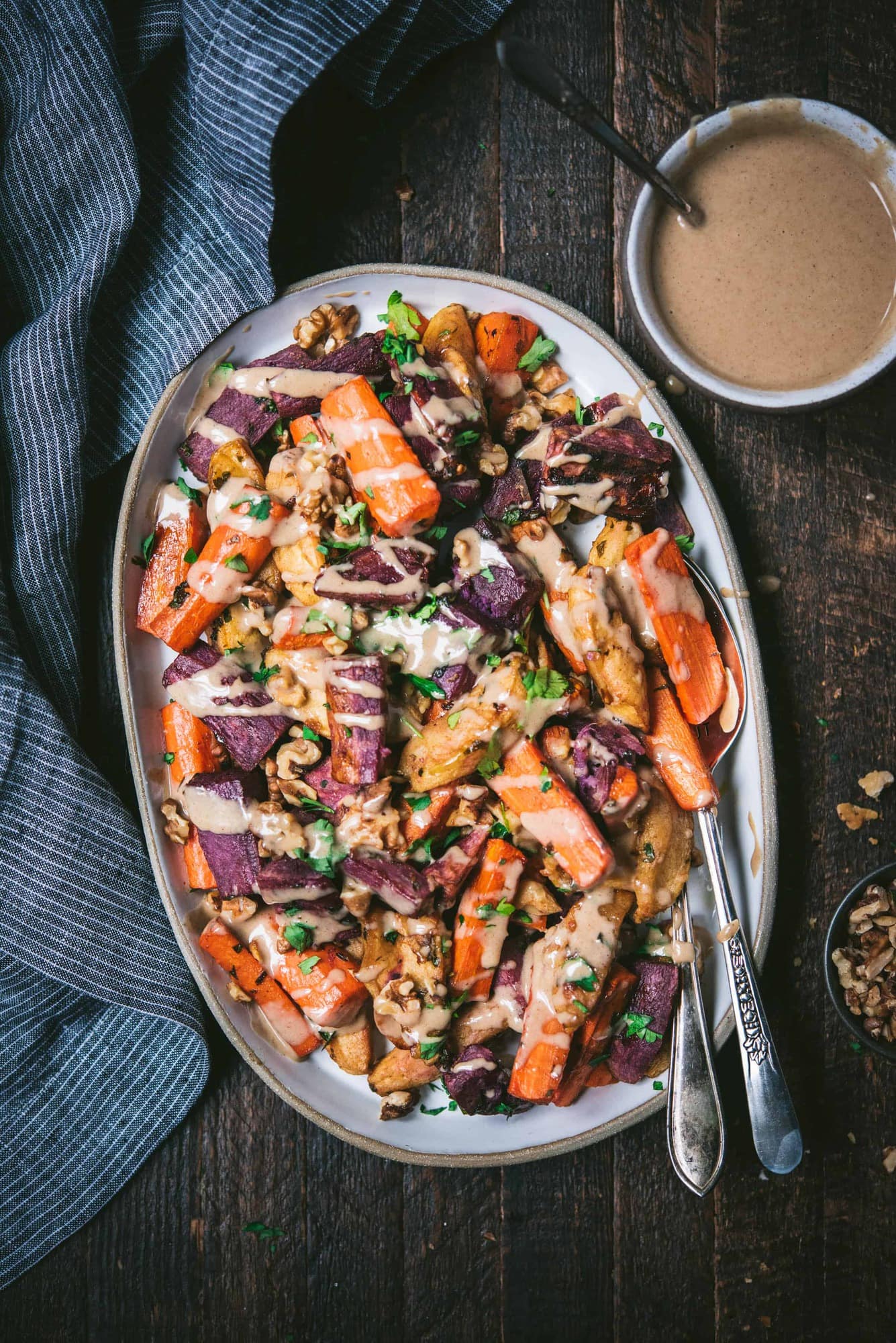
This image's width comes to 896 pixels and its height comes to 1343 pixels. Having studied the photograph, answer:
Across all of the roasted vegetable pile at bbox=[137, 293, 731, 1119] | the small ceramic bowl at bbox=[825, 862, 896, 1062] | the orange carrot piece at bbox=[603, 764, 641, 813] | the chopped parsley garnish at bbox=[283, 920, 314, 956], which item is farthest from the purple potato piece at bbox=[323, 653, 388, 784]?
the small ceramic bowl at bbox=[825, 862, 896, 1062]

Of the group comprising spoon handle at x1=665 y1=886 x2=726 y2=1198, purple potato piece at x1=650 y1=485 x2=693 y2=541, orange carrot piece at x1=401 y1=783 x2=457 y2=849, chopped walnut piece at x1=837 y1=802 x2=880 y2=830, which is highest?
purple potato piece at x1=650 y1=485 x2=693 y2=541

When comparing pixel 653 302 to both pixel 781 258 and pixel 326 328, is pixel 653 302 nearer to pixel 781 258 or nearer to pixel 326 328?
pixel 781 258

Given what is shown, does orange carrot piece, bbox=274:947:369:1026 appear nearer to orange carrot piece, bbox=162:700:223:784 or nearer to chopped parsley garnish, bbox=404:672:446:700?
orange carrot piece, bbox=162:700:223:784

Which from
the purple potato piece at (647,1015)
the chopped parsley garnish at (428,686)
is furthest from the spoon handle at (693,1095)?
the chopped parsley garnish at (428,686)

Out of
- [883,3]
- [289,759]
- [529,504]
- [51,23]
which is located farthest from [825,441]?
[51,23]

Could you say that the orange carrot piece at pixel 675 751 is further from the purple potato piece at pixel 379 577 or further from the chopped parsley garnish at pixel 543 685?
the purple potato piece at pixel 379 577

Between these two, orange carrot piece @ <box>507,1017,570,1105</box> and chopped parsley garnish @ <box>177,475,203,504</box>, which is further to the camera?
chopped parsley garnish @ <box>177,475,203,504</box>
